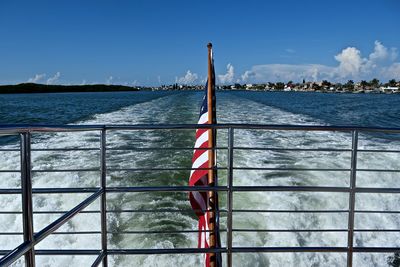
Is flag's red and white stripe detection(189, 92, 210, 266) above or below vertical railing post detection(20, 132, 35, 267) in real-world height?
below

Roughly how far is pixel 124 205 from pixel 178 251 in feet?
12.4

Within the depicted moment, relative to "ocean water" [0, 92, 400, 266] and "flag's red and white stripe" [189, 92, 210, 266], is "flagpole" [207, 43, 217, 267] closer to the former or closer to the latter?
"flag's red and white stripe" [189, 92, 210, 266]

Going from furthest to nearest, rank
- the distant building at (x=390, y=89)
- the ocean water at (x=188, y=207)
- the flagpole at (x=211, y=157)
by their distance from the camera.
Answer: the distant building at (x=390, y=89) → the ocean water at (x=188, y=207) → the flagpole at (x=211, y=157)

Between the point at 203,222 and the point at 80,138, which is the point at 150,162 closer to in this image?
the point at 80,138

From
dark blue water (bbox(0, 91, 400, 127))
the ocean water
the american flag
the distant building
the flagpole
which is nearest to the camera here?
the flagpole

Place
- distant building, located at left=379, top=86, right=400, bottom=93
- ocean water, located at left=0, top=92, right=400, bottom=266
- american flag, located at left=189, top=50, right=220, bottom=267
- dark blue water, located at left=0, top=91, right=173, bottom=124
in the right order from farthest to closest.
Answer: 1. distant building, located at left=379, top=86, right=400, bottom=93
2. dark blue water, located at left=0, top=91, right=173, bottom=124
3. ocean water, located at left=0, top=92, right=400, bottom=266
4. american flag, located at left=189, top=50, right=220, bottom=267

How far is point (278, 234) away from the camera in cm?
522

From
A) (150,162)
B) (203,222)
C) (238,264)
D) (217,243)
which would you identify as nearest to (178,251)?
(217,243)

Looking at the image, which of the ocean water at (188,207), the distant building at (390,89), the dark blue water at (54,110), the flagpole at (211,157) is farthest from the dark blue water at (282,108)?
the distant building at (390,89)

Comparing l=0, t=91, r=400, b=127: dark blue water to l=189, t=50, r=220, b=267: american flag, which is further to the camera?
l=0, t=91, r=400, b=127: dark blue water

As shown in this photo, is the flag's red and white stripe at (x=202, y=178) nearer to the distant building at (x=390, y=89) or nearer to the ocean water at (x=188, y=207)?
the ocean water at (x=188, y=207)

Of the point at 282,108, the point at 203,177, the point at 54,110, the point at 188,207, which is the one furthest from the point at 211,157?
the point at 54,110

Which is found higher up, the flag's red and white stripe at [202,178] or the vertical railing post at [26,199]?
the vertical railing post at [26,199]

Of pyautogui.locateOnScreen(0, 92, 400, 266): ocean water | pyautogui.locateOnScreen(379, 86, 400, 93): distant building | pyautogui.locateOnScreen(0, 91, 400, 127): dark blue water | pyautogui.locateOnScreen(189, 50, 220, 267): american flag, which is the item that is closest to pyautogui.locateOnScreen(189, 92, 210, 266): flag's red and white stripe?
pyautogui.locateOnScreen(189, 50, 220, 267): american flag
